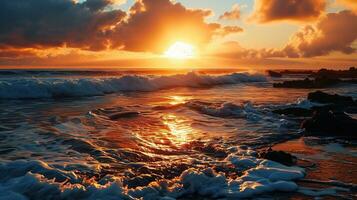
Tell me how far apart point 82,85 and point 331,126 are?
68.3ft

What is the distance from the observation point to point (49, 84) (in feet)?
86.1

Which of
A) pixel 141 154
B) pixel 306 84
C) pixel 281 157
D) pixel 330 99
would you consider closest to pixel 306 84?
pixel 306 84

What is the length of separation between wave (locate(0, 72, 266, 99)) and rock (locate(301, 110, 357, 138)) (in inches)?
712


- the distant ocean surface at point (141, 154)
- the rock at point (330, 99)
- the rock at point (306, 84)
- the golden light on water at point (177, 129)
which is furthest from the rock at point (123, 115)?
the rock at point (306, 84)

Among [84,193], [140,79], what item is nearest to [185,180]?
[84,193]

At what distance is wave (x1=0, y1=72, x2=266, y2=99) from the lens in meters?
24.7

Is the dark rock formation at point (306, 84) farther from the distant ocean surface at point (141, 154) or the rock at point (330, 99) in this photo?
the distant ocean surface at point (141, 154)

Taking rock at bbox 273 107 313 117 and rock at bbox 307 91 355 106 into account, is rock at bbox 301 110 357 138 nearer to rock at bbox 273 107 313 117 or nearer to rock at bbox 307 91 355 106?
rock at bbox 273 107 313 117

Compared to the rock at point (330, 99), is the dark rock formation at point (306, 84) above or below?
below

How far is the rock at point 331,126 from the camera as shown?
10.9 m

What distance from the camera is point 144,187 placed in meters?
6.33

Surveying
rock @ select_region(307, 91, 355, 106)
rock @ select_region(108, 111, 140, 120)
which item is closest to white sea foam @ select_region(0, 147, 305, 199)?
rock @ select_region(108, 111, 140, 120)

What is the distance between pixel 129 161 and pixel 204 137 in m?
3.18

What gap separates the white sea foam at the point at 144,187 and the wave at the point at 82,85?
18.5 m
